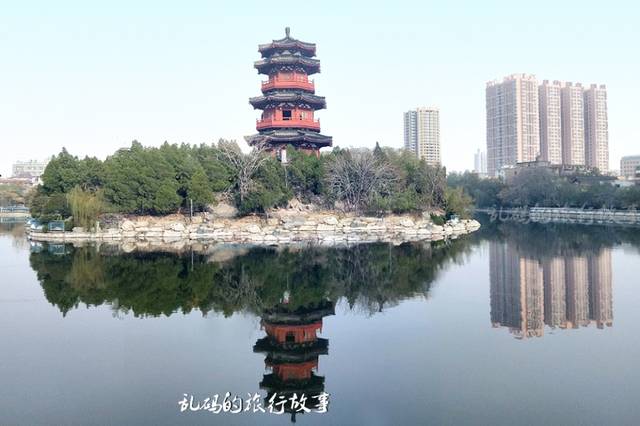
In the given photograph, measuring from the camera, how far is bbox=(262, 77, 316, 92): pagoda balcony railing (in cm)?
4700

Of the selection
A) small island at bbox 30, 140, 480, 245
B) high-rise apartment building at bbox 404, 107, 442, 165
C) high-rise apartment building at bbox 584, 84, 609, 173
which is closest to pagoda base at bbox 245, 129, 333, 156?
small island at bbox 30, 140, 480, 245

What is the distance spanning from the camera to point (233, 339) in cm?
1285

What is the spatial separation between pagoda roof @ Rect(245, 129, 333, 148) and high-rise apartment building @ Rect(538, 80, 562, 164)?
65591 millimetres

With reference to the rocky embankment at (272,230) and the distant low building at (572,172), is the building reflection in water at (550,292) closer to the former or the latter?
the rocky embankment at (272,230)

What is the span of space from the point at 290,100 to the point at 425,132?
6852 cm

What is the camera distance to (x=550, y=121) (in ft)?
332

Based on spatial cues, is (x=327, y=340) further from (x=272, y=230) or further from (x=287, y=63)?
(x=287, y=63)

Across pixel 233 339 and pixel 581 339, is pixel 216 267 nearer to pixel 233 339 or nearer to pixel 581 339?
pixel 233 339

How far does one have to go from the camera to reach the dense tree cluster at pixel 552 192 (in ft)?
199

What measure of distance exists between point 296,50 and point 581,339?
130 ft

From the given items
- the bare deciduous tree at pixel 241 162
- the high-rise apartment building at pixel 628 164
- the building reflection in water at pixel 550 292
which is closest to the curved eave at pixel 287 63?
the bare deciduous tree at pixel 241 162

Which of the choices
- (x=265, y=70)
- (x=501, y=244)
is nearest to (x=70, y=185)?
(x=265, y=70)

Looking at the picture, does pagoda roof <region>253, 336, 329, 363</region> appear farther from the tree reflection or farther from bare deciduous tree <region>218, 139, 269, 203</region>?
bare deciduous tree <region>218, 139, 269, 203</region>

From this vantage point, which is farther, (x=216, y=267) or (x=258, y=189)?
(x=258, y=189)
